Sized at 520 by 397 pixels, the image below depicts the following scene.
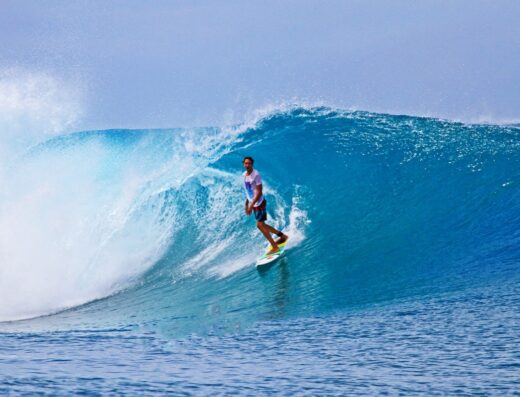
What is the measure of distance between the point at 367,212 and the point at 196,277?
3.12 meters

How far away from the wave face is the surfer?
44cm

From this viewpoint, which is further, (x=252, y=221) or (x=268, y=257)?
(x=252, y=221)

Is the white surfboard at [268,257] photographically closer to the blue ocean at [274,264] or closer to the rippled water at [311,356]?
the blue ocean at [274,264]

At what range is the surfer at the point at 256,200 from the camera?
10.6m

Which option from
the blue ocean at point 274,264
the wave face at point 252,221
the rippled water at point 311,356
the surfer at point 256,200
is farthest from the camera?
the surfer at point 256,200

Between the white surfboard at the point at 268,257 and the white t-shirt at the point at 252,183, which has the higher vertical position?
the white t-shirt at the point at 252,183

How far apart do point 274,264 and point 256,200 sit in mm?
930

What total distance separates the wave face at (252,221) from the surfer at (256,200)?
0.44 meters

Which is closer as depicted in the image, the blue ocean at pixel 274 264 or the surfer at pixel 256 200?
the blue ocean at pixel 274 264

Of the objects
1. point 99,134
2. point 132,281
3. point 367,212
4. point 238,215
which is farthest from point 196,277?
point 99,134

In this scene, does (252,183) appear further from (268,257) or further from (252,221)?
(252,221)

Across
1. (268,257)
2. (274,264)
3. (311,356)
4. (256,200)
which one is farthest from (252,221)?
(311,356)

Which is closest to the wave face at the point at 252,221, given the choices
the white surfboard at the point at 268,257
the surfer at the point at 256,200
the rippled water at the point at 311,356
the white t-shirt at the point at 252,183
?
the white surfboard at the point at 268,257

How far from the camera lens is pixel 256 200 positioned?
10.6 meters
